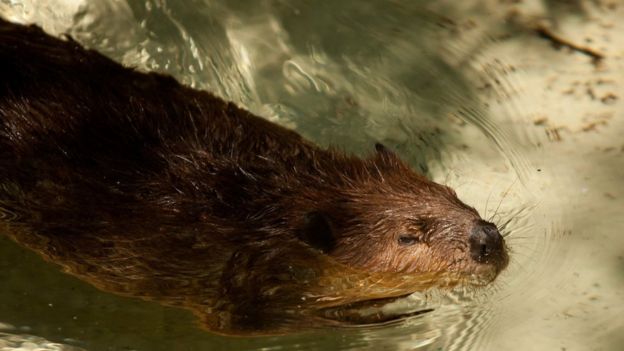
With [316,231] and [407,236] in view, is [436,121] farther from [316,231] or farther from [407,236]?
[316,231]

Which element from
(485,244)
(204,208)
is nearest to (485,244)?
(485,244)

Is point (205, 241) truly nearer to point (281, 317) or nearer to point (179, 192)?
point (179, 192)

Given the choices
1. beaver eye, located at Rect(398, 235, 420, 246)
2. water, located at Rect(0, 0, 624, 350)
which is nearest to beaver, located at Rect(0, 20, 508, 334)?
beaver eye, located at Rect(398, 235, 420, 246)

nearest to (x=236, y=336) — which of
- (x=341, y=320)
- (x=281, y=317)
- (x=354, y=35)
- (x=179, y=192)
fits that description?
(x=281, y=317)

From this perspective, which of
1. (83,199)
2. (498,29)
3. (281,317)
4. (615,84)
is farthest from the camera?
(498,29)

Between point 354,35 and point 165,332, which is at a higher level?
point 354,35
